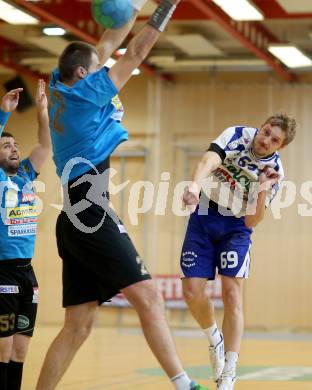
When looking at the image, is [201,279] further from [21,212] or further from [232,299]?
[21,212]

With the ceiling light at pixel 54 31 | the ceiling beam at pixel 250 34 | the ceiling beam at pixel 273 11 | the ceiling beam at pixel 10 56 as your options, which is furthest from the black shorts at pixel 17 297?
the ceiling beam at pixel 10 56

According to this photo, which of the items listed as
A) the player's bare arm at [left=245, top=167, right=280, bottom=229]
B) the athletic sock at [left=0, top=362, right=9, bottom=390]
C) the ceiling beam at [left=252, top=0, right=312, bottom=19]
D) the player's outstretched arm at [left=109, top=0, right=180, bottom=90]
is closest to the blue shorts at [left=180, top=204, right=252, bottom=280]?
the player's bare arm at [left=245, top=167, right=280, bottom=229]

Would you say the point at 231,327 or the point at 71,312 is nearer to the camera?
the point at 71,312

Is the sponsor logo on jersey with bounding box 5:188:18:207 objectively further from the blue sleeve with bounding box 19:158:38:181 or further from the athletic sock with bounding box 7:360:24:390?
the athletic sock with bounding box 7:360:24:390

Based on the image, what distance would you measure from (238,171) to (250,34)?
8.81 meters

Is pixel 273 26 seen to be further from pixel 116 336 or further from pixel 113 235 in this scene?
pixel 113 235

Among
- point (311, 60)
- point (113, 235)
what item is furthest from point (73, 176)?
point (311, 60)

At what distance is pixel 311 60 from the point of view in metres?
16.6

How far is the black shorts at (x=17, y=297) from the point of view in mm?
6246

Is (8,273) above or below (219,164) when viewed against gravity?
below

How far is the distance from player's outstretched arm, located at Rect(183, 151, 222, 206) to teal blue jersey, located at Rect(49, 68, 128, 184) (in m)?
0.55

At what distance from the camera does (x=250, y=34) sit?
50.3 ft

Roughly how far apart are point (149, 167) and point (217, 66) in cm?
251

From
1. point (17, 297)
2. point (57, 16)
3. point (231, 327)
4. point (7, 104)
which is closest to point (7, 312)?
point (17, 297)
